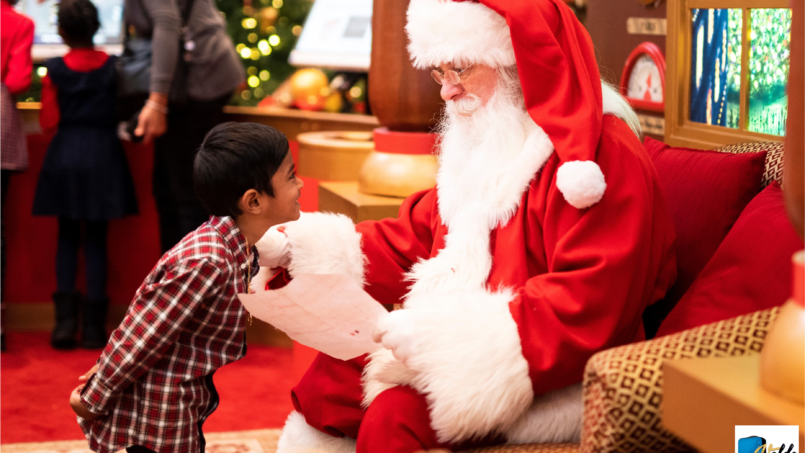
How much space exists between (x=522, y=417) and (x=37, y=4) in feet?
10.3

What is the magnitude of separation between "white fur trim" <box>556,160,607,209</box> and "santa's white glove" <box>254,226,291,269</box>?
1.97ft

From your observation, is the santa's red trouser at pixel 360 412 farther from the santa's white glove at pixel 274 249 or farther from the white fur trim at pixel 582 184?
the white fur trim at pixel 582 184

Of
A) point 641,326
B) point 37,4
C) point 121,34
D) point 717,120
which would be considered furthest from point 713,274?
point 37,4

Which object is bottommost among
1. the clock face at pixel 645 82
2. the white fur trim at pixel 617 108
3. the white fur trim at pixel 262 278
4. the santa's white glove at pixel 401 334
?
the white fur trim at pixel 262 278

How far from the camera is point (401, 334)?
1238mm

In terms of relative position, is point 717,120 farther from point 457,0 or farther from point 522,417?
point 522,417

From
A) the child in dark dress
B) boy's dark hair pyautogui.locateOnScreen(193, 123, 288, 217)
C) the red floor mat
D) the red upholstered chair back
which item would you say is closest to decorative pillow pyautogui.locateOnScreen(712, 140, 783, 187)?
the red upholstered chair back

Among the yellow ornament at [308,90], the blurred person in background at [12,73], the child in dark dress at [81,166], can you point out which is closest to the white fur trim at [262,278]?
the child in dark dress at [81,166]

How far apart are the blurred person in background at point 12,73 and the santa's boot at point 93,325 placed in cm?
60

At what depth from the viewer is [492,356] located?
4.00 feet

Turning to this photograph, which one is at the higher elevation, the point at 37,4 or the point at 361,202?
the point at 37,4

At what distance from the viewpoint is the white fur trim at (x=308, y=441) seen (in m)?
1.48
